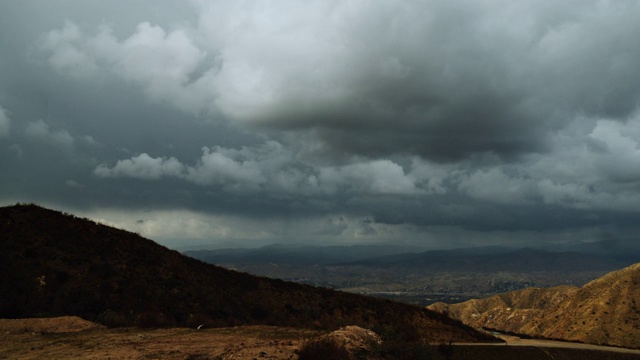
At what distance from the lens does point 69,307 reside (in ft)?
95.0

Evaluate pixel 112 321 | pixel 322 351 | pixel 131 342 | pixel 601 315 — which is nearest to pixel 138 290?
pixel 112 321

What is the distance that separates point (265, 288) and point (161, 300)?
19.8m

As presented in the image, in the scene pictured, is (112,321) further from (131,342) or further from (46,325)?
(131,342)

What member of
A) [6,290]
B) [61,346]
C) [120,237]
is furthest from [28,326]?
[120,237]

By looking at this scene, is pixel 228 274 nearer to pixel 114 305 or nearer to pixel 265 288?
pixel 265 288

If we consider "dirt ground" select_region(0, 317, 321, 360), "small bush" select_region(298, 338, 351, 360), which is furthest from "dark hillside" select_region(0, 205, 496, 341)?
"small bush" select_region(298, 338, 351, 360)

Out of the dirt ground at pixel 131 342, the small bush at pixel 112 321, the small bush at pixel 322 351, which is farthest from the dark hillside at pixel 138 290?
the small bush at pixel 322 351

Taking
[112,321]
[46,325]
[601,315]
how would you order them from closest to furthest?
[46,325], [112,321], [601,315]

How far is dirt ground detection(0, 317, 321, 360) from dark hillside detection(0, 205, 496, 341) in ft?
12.2

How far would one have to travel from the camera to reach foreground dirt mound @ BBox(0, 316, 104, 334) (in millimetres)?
20641

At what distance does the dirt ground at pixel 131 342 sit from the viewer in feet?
46.2

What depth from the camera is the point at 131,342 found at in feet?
55.2

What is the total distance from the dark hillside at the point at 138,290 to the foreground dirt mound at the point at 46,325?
205 centimetres

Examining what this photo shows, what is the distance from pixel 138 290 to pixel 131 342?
20.9 m
